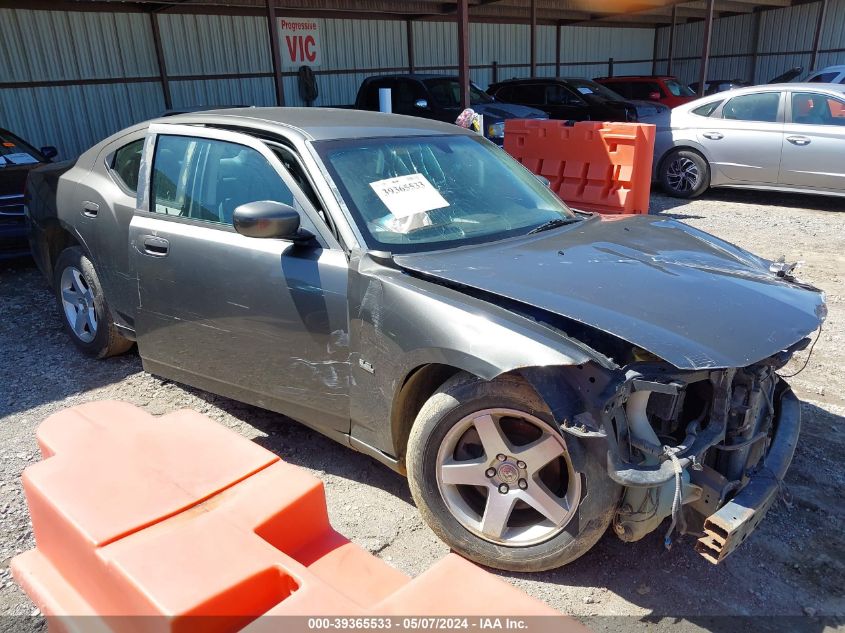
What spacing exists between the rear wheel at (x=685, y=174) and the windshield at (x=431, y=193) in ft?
22.9

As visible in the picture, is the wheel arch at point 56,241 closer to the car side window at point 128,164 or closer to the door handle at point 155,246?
the car side window at point 128,164

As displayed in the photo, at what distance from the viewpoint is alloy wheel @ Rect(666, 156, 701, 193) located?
993cm

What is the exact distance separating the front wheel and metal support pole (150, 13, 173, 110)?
1209cm

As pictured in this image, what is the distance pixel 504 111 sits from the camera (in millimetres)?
11898

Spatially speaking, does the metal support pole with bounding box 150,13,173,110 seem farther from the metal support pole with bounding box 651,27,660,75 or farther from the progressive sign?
the metal support pole with bounding box 651,27,660,75

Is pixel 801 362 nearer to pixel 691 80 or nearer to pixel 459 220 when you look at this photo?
pixel 459 220

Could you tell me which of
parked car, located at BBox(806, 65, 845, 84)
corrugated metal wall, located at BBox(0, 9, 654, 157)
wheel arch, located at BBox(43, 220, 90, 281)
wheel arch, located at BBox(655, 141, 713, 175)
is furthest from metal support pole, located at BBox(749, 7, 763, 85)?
wheel arch, located at BBox(43, 220, 90, 281)

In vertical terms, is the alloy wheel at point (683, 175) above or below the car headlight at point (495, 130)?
below

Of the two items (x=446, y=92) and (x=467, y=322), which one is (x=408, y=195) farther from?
(x=446, y=92)

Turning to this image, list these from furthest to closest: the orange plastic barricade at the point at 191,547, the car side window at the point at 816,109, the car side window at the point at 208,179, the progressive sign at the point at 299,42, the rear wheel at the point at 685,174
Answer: the progressive sign at the point at 299,42 → the rear wheel at the point at 685,174 → the car side window at the point at 816,109 → the car side window at the point at 208,179 → the orange plastic barricade at the point at 191,547

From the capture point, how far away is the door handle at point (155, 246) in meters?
3.54

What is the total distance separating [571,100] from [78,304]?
11668 millimetres

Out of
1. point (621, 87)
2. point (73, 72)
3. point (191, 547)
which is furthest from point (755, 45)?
point (191, 547)

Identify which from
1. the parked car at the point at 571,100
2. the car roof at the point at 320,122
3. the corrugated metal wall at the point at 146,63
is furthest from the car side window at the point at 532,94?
the car roof at the point at 320,122
